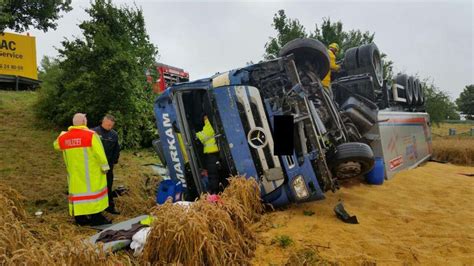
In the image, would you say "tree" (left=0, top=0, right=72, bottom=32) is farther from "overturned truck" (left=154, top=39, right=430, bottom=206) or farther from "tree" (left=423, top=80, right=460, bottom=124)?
"tree" (left=423, top=80, right=460, bottom=124)

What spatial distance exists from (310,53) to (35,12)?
219 inches

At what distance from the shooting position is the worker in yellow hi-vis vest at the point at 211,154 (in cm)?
425

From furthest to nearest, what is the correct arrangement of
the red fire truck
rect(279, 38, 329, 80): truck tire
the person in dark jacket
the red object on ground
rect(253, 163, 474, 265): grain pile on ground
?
the red fire truck, the person in dark jacket, rect(279, 38, 329, 80): truck tire, the red object on ground, rect(253, 163, 474, 265): grain pile on ground

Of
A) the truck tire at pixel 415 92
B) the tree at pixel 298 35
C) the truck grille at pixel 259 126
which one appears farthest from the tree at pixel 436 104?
the truck grille at pixel 259 126

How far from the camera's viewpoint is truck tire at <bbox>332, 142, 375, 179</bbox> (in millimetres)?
4016

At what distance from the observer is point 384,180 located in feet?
18.3

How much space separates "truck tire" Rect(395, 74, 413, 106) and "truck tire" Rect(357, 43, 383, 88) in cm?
174

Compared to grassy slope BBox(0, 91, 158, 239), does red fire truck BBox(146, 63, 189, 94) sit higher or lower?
higher

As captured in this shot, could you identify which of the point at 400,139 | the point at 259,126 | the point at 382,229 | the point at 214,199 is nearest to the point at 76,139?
the point at 214,199

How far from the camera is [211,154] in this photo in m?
4.28

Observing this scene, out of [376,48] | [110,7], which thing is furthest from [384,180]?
[110,7]

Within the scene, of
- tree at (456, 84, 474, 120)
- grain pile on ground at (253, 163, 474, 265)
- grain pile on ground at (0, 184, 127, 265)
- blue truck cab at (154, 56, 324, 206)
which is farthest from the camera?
tree at (456, 84, 474, 120)

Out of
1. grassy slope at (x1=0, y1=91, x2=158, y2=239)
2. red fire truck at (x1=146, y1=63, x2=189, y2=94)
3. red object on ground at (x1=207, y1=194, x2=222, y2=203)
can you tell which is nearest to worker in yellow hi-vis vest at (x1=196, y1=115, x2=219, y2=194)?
red object on ground at (x1=207, y1=194, x2=222, y2=203)

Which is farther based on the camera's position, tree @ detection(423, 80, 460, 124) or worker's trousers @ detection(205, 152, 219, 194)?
tree @ detection(423, 80, 460, 124)
